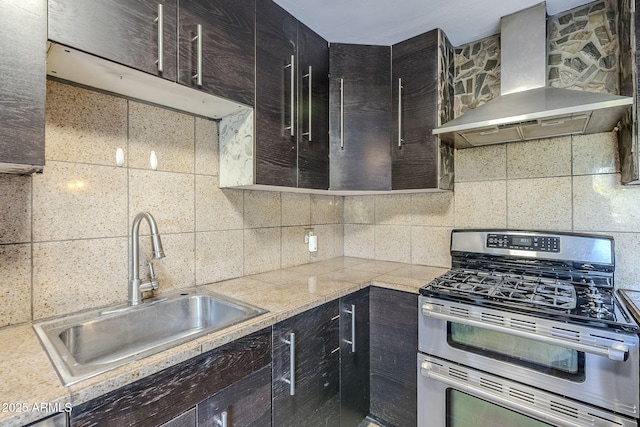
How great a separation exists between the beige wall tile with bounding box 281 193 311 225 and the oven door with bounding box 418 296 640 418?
101 centimetres

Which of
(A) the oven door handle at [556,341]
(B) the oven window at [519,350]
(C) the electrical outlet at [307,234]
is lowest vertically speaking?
(B) the oven window at [519,350]

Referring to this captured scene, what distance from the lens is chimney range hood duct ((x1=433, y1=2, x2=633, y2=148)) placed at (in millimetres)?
1317

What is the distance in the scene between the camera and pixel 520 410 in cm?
121

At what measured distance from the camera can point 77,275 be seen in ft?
3.90

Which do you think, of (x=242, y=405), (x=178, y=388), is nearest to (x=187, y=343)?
(x=178, y=388)

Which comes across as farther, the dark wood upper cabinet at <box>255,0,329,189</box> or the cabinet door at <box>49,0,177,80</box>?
the dark wood upper cabinet at <box>255,0,329,189</box>

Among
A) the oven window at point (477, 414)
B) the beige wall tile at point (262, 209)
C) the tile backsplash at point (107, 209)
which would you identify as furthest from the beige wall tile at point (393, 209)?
the oven window at point (477, 414)

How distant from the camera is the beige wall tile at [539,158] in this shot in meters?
1.67

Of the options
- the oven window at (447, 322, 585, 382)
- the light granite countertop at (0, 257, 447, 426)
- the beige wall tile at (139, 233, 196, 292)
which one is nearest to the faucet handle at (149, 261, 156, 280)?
the beige wall tile at (139, 233, 196, 292)

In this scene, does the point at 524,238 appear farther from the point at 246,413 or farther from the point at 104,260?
the point at 104,260

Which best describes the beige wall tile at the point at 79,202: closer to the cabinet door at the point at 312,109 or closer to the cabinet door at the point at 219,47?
the cabinet door at the point at 219,47

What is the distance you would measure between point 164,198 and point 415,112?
1507 mm

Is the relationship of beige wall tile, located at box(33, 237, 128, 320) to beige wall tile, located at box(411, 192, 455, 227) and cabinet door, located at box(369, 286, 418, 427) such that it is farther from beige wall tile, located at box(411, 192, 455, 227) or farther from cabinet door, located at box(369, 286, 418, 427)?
beige wall tile, located at box(411, 192, 455, 227)

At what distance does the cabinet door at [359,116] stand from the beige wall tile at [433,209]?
1.22 feet
